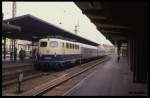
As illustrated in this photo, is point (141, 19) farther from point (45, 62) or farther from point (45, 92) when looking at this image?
point (45, 62)

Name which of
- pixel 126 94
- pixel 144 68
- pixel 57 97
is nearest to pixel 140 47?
pixel 144 68

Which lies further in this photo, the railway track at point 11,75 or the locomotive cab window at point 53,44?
the locomotive cab window at point 53,44

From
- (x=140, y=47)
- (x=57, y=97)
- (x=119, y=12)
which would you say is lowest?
(x=57, y=97)

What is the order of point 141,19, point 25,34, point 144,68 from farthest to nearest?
point 25,34 < point 144,68 < point 141,19

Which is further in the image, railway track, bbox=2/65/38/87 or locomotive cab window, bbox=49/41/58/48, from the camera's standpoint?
locomotive cab window, bbox=49/41/58/48

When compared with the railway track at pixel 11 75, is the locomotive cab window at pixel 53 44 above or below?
above

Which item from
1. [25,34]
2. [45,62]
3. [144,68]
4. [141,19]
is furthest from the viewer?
[25,34]

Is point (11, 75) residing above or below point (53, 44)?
below

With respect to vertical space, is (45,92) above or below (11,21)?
below

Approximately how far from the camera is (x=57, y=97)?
52.2 ft

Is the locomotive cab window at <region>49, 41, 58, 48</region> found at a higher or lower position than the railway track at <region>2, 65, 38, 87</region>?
higher

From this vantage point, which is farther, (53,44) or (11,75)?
(53,44)

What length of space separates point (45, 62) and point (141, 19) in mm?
14174

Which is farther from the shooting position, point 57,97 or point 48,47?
point 48,47
